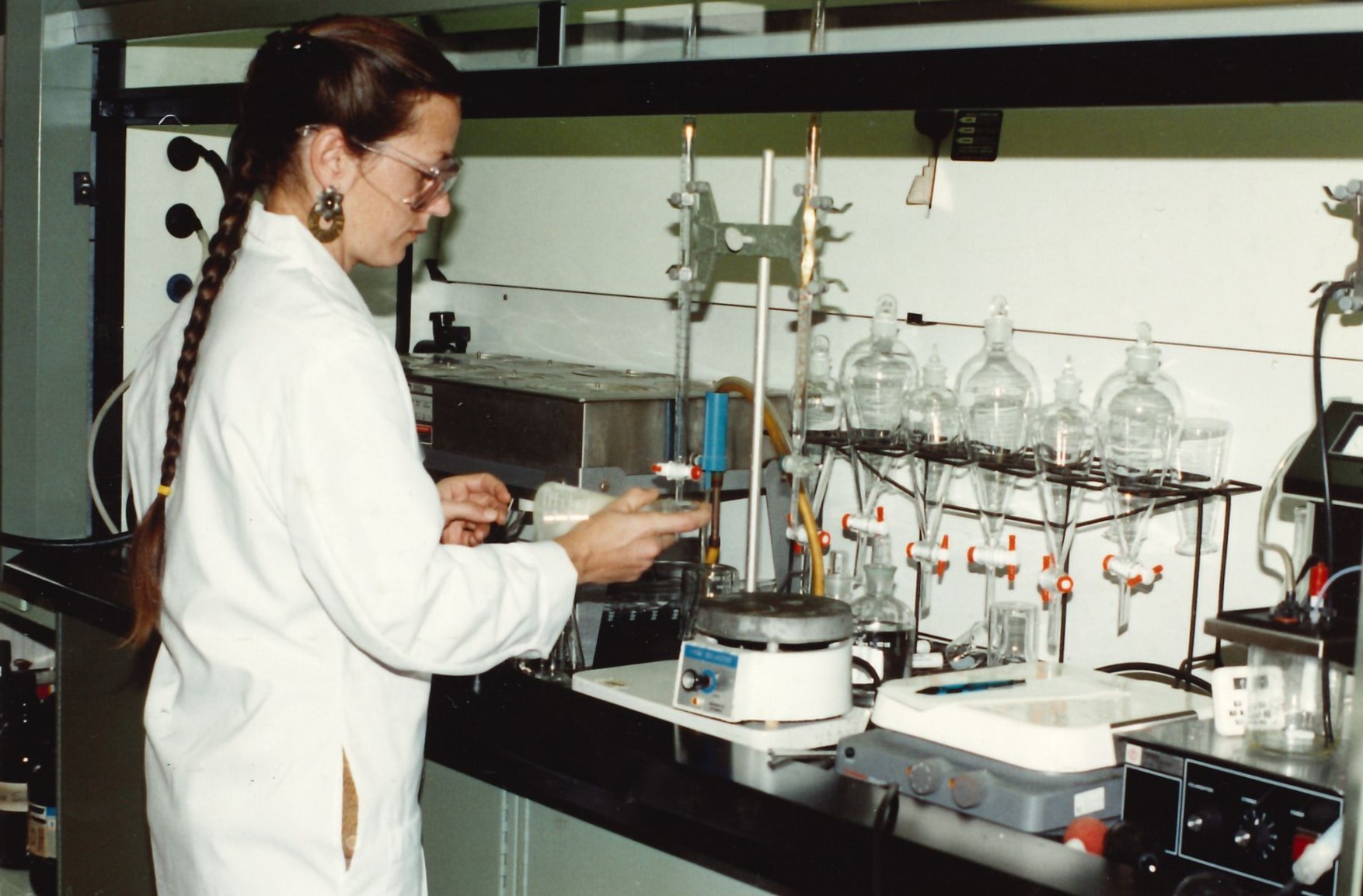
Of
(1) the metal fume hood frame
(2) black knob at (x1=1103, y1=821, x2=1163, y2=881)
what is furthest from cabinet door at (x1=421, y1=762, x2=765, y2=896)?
(1) the metal fume hood frame

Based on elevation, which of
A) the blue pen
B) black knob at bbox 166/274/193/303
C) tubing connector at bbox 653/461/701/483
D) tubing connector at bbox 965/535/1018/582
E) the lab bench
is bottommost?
the lab bench

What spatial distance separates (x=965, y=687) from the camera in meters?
1.65

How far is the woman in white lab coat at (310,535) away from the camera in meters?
1.36

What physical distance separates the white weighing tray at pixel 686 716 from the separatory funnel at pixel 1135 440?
528 mm

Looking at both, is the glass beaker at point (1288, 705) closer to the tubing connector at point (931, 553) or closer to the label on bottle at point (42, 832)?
the tubing connector at point (931, 553)

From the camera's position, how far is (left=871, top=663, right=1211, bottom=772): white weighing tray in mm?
1510

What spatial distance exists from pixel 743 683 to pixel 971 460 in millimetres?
599

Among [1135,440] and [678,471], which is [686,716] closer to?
[678,471]

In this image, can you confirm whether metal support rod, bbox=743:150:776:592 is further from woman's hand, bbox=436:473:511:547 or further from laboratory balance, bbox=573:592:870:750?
woman's hand, bbox=436:473:511:547

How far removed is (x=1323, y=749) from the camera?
1419mm

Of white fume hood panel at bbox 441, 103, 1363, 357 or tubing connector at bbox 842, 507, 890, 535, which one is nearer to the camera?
white fume hood panel at bbox 441, 103, 1363, 357

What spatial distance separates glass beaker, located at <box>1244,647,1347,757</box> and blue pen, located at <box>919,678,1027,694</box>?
0.30 meters

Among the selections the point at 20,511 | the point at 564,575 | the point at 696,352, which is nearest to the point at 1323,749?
the point at 564,575

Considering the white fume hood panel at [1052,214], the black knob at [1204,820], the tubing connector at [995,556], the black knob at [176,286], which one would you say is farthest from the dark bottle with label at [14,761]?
the black knob at [1204,820]
